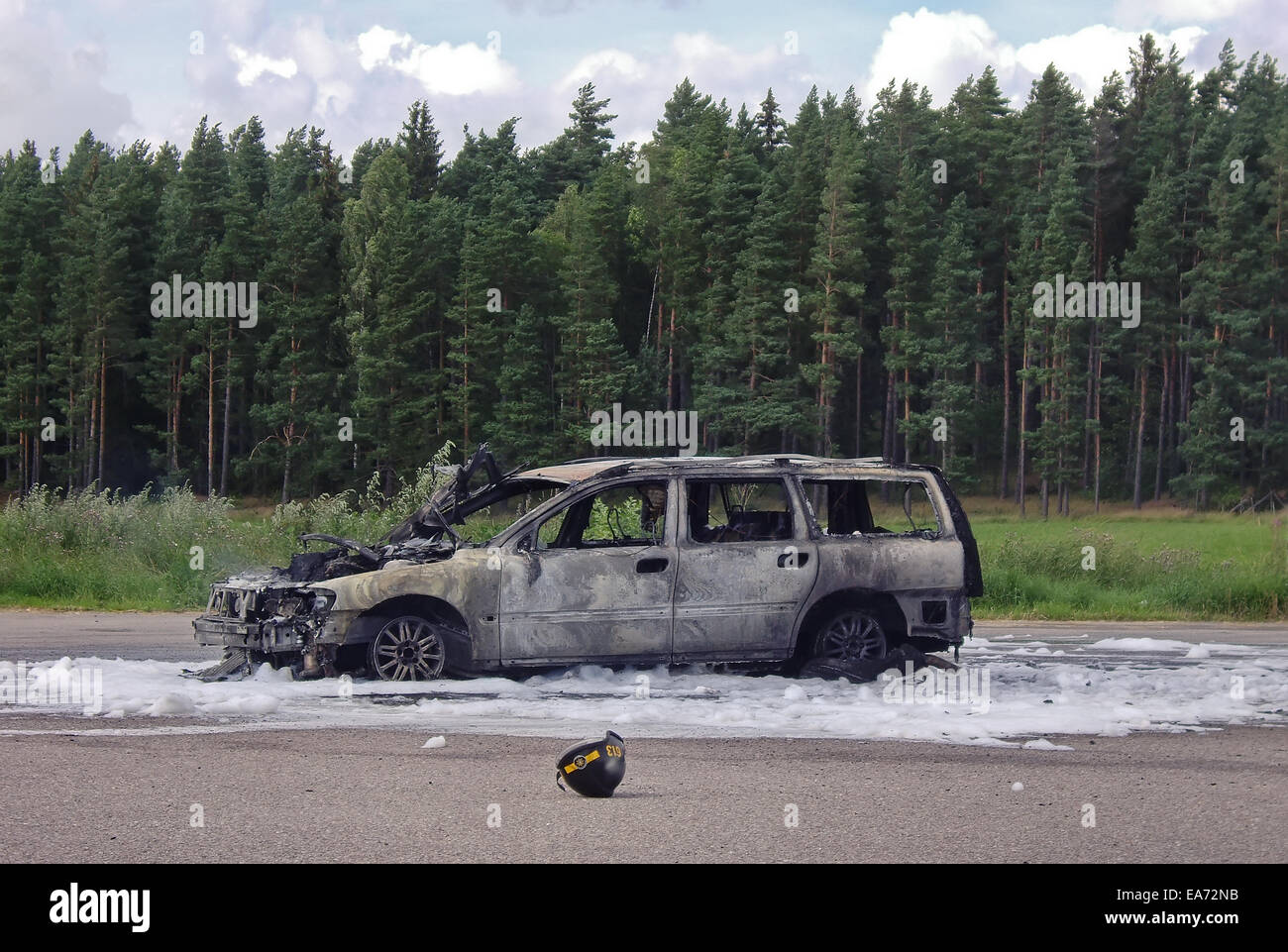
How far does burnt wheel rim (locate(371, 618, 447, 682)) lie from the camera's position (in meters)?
10.1

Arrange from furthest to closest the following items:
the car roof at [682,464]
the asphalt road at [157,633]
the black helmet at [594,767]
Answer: the asphalt road at [157,633], the car roof at [682,464], the black helmet at [594,767]

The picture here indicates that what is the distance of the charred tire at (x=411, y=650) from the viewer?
10086 millimetres

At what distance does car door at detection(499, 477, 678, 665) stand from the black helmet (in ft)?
10.2

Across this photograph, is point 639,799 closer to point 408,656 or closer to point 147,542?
point 408,656

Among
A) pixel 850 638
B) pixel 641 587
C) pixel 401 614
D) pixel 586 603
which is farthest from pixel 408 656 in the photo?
pixel 850 638

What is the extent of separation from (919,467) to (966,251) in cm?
6970

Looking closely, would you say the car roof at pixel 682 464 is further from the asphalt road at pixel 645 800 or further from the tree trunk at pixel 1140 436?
the tree trunk at pixel 1140 436

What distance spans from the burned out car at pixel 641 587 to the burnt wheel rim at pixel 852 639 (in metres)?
0.01

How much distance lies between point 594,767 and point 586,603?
3.30 meters

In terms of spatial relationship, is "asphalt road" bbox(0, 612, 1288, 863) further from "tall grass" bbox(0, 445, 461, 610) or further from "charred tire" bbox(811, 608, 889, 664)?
"tall grass" bbox(0, 445, 461, 610)

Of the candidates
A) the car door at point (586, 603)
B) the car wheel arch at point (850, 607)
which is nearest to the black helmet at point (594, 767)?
the car door at point (586, 603)

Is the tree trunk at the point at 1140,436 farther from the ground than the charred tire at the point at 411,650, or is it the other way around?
the tree trunk at the point at 1140,436

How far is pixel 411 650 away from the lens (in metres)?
10.1
